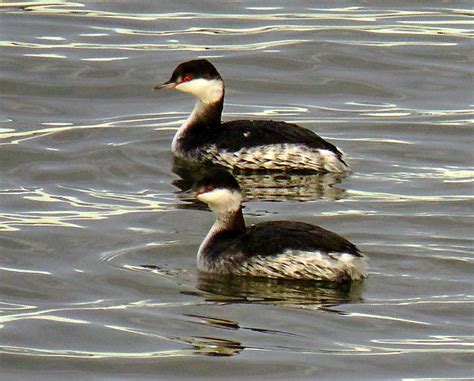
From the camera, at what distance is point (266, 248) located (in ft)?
33.3

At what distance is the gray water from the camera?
29.0 ft

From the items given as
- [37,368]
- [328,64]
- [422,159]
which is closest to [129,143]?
[422,159]

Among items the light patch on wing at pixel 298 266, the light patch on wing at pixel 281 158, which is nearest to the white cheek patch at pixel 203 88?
the light patch on wing at pixel 281 158

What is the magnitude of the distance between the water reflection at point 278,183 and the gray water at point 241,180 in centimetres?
4

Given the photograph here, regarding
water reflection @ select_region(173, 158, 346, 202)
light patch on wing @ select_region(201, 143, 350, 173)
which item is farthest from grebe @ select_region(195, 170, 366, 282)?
light patch on wing @ select_region(201, 143, 350, 173)

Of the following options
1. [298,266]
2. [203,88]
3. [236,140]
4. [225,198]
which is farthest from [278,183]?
[298,266]

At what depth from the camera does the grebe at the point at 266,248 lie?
32.8 feet

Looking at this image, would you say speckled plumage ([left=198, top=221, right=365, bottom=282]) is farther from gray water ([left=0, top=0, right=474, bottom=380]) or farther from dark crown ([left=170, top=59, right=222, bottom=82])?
dark crown ([left=170, top=59, right=222, bottom=82])

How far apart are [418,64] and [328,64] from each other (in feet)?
3.22

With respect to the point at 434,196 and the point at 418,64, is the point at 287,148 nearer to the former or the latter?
the point at 434,196

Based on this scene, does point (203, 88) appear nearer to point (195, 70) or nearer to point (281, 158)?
point (195, 70)

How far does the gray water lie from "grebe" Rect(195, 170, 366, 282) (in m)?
0.11

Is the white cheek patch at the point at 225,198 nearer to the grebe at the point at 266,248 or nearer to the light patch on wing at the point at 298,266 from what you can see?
the grebe at the point at 266,248

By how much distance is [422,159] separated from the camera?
540 inches
